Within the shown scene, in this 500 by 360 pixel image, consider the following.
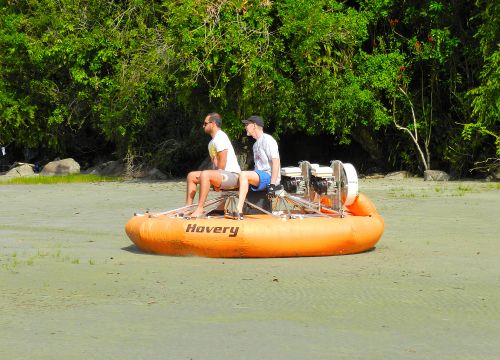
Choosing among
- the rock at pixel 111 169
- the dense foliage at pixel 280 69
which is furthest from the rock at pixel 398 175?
the rock at pixel 111 169

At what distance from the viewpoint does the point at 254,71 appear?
951 inches

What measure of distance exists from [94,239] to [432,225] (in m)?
4.72

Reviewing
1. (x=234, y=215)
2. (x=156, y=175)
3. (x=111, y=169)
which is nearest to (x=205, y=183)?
(x=234, y=215)

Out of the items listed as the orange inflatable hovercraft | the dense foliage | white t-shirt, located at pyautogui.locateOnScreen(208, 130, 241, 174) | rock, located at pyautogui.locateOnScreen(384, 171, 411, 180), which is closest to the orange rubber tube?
the orange inflatable hovercraft

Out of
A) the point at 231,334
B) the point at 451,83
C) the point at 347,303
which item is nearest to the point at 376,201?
the point at 451,83

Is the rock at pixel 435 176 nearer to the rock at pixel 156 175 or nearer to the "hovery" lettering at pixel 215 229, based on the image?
the rock at pixel 156 175

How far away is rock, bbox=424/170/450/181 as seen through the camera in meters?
26.0

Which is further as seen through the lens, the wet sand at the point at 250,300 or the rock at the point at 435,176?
the rock at the point at 435,176

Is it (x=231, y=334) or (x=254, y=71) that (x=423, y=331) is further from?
(x=254, y=71)

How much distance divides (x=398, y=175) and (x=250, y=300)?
743 inches

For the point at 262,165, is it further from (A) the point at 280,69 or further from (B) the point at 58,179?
(B) the point at 58,179

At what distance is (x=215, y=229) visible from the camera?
11867 mm

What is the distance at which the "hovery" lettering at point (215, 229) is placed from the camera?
11758 mm

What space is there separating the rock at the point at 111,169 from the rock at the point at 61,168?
55cm
